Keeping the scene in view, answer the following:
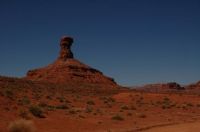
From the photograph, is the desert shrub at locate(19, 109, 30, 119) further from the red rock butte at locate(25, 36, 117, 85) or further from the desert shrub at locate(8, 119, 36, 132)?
the red rock butte at locate(25, 36, 117, 85)

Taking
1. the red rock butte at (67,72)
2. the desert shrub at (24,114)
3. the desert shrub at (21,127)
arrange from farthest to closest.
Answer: the red rock butte at (67,72) → the desert shrub at (24,114) → the desert shrub at (21,127)

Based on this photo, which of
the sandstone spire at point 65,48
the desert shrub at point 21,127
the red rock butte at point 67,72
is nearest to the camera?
the desert shrub at point 21,127

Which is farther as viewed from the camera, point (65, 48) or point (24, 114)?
point (65, 48)

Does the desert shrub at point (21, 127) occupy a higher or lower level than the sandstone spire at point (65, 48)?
lower

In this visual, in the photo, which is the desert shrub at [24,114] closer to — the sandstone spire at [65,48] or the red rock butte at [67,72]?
the red rock butte at [67,72]

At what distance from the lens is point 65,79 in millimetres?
84062

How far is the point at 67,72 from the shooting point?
8662 cm

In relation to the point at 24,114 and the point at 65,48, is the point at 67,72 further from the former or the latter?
the point at 24,114

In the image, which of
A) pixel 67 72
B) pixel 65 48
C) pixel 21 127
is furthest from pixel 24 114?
pixel 65 48

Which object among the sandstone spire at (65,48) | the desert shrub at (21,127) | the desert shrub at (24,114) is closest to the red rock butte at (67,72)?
the sandstone spire at (65,48)

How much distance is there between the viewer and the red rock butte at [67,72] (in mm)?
85725

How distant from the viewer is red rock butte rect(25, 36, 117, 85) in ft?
281

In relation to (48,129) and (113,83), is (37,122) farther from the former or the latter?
(113,83)

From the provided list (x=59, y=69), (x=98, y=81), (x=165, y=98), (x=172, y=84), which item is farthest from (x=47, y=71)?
(x=172, y=84)
